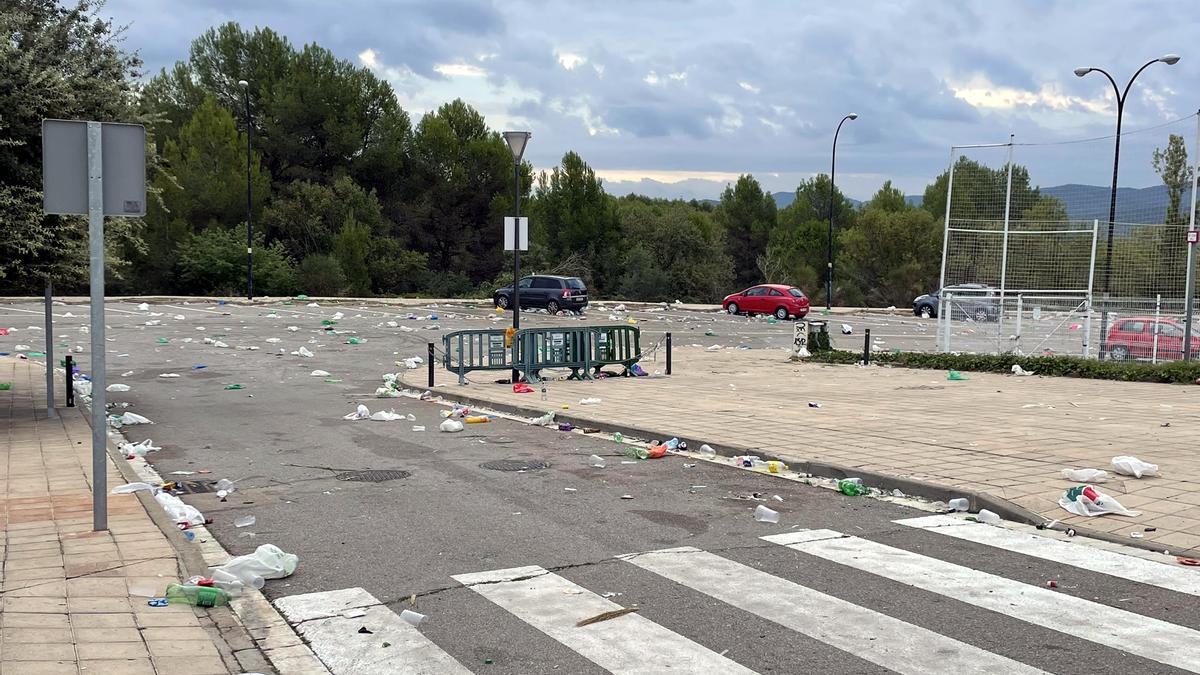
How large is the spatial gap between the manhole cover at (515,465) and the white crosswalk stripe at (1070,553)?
3.58m

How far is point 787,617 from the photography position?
530 cm

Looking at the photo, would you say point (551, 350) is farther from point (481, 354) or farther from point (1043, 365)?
point (1043, 365)

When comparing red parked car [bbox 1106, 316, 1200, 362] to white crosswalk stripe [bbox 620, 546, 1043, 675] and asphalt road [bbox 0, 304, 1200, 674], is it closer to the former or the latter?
asphalt road [bbox 0, 304, 1200, 674]

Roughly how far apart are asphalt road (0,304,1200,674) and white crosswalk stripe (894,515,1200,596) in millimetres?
127

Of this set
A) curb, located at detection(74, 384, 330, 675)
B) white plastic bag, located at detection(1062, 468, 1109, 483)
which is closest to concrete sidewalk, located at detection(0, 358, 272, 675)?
curb, located at detection(74, 384, 330, 675)

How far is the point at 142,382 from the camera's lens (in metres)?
17.2

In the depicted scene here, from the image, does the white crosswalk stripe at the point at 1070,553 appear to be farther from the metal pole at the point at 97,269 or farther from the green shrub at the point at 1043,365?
the green shrub at the point at 1043,365

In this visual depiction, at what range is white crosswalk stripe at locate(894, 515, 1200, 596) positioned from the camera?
5957 millimetres

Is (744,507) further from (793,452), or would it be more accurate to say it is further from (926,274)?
(926,274)

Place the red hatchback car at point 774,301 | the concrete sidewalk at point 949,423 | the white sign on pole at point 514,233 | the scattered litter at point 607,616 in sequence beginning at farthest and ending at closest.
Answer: the red hatchback car at point 774,301
the white sign on pole at point 514,233
the concrete sidewalk at point 949,423
the scattered litter at point 607,616

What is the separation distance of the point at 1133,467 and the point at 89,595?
7692 millimetres

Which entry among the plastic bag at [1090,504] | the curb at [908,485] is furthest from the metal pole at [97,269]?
the plastic bag at [1090,504]

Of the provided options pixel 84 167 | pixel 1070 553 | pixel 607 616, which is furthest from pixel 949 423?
pixel 84 167

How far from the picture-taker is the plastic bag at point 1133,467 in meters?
8.57
